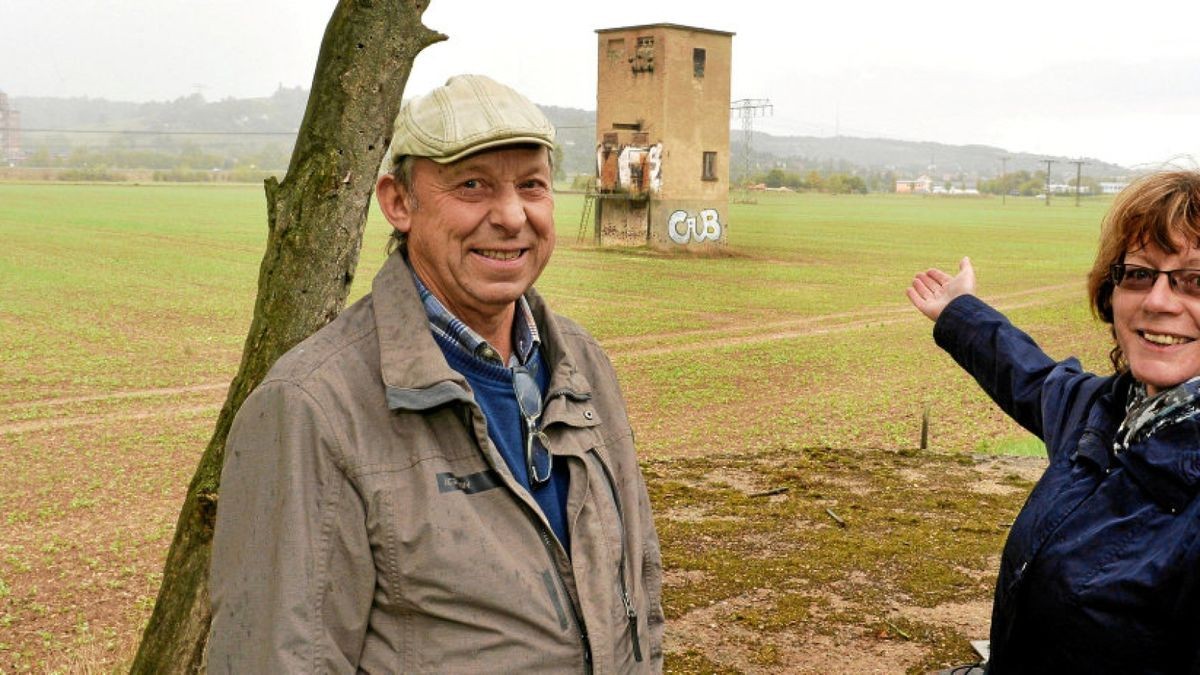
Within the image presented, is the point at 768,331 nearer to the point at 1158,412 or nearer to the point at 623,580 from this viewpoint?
the point at 1158,412

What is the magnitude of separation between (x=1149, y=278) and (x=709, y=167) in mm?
33713

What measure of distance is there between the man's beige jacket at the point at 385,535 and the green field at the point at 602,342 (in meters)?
2.95

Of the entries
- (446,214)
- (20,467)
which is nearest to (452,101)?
(446,214)

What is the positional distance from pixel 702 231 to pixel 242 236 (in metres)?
19.6

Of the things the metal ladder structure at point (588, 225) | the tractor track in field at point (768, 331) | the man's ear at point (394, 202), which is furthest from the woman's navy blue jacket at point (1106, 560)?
the metal ladder structure at point (588, 225)

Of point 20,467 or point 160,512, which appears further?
point 20,467

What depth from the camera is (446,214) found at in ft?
6.91

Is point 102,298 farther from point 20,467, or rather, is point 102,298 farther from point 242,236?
point 242,236

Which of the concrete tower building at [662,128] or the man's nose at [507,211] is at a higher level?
the concrete tower building at [662,128]

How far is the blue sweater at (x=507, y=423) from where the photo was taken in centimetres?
206

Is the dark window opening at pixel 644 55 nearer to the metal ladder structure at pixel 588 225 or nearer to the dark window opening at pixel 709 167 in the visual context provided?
the dark window opening at pixel 709 167

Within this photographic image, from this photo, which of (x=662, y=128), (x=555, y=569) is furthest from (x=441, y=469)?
(x=662, y=128)

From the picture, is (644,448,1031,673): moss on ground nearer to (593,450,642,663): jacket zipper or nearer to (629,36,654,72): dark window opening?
(593,450,642,663): jacket zipper

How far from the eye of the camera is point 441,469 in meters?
1.93
